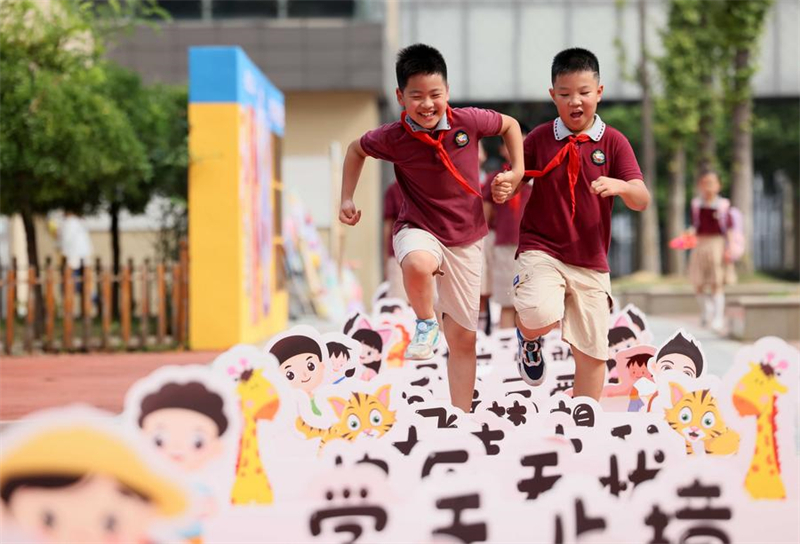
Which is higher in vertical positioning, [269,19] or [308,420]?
[269,19]

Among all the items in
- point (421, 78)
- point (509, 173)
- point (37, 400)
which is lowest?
point (37, 400)

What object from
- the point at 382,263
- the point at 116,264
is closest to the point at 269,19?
the point at 382,263

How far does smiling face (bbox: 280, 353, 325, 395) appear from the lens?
6.38 meters

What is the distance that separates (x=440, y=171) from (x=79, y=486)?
2739 mm

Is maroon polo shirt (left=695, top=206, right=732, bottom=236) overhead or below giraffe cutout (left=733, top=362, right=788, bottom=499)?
overhead

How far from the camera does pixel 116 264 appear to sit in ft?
59.2

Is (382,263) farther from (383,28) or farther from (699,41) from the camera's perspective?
(699,41)

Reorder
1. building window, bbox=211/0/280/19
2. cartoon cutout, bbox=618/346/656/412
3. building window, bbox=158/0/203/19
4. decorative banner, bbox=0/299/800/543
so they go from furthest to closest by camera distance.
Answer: building window, bbox=158/0/203/19
building window, bbox=211/0/280/19
cartoon cutout, bbox=618/346/656/412
decorative banner, bbox=0/299/800/543

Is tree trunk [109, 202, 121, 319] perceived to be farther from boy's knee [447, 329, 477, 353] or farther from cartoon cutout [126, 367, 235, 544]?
cartoon cutout [126, 367, 235, 544]

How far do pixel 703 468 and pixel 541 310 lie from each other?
164 cm

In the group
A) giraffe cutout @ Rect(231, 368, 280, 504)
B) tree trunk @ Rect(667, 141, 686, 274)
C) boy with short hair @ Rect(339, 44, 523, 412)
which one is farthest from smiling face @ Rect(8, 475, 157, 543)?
tree trunk @ Rect(667, 141, 686, 274)

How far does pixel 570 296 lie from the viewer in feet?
20.6

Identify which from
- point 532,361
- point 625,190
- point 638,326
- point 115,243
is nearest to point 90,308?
point 115,243

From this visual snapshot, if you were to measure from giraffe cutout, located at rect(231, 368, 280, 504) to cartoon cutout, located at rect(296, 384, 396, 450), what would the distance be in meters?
0.48
